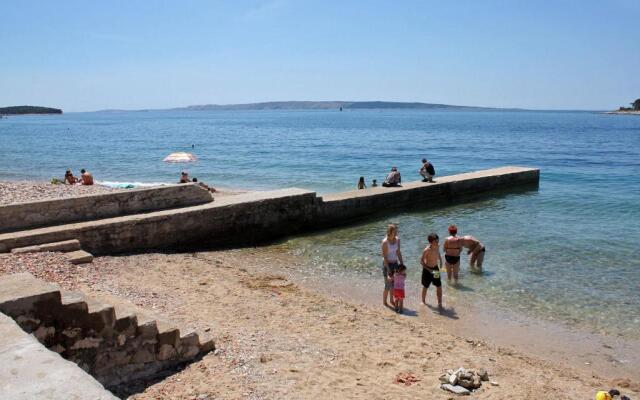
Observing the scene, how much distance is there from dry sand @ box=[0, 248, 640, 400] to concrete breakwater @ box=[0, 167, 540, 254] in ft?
2.38

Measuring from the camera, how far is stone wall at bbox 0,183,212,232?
10.3 m

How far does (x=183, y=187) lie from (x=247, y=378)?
7707 mm

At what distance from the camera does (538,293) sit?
10.0 metres

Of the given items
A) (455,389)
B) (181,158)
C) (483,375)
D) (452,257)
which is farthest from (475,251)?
(181,158)

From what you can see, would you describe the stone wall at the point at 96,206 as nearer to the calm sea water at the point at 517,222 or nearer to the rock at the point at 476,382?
the calm sea water at the point at 517,222

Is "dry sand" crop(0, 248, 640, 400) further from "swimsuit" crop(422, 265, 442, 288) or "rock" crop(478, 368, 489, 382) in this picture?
"swimsuit" crop(422, 265, 442, 288)

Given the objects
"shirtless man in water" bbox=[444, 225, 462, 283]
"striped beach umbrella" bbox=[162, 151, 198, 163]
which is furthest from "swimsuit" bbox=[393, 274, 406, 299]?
"striped beach umbrella" bbox=[162, 151, 198, 163]

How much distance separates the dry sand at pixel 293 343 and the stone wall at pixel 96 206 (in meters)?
1.50

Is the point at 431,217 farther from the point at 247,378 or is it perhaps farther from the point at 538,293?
the point at 247,378

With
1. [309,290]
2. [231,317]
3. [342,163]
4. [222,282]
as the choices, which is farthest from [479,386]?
[342,163]

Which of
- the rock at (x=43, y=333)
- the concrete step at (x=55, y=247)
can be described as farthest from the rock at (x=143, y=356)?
the concrete step at (x=55, y=247)

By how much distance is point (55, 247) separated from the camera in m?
9.71

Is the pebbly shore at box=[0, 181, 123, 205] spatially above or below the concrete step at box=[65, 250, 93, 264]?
above

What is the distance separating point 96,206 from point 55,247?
180 centimetres
